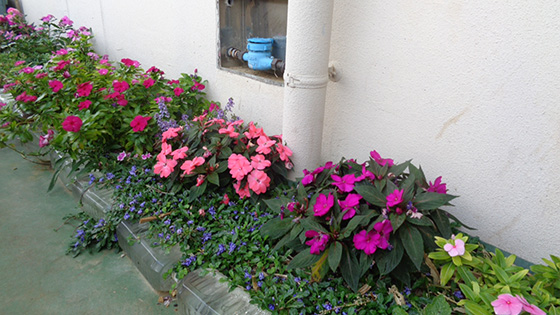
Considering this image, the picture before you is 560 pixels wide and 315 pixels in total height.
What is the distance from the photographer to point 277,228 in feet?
5.79

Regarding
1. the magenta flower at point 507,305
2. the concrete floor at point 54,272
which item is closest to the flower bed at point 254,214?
the magenta flower at point 507,305

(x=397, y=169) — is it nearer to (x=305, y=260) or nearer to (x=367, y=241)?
(x=367, y=241)

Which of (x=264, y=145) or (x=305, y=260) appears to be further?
(x=264, y=145)

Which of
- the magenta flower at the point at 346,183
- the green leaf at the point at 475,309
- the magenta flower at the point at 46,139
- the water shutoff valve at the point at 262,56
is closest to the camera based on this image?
the green leaf at the point at 475,309

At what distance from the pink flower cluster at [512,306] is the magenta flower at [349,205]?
0.63 m

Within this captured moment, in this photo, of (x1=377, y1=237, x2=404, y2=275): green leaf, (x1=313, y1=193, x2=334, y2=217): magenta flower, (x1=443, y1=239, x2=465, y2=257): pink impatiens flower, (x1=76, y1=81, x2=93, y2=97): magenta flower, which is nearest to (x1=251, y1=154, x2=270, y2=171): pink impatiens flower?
(x1=313, y1=193, x2=334, y2=217): magenta flower

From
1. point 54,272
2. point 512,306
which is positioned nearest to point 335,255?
point 512,306

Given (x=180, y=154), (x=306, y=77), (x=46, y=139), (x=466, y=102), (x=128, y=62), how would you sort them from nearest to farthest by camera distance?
(x=466, y=102) → (x=306, y=77) → (x=180, y=154) → (x=46, y=139) → (x=128, y=62)

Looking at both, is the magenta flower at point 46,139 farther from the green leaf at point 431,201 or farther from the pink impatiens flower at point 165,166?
the green leaf at point 431,201

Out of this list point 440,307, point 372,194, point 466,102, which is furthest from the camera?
point 466,102

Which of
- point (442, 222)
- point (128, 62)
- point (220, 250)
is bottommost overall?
point (220, 250)

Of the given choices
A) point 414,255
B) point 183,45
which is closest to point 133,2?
point 183,45

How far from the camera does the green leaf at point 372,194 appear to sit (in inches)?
62.5

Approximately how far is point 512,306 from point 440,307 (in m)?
0.23
